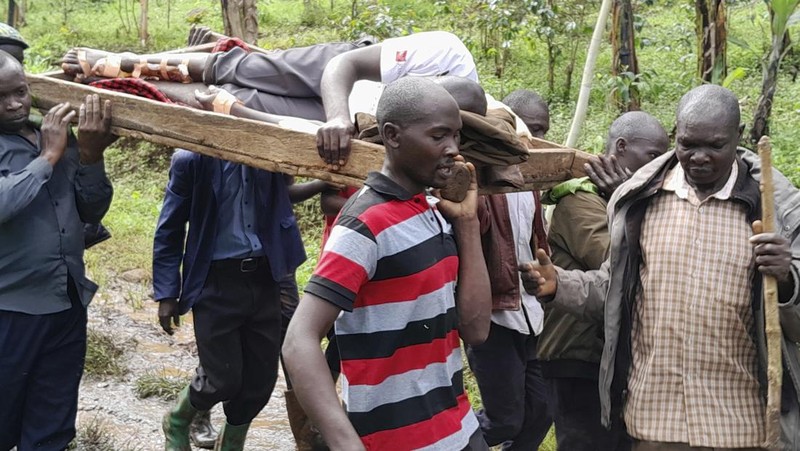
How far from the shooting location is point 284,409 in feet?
18.1

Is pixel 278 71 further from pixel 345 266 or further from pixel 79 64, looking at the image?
pixel 345 266

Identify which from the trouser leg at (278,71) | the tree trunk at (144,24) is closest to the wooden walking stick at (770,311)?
the trouser leg at (278,71)

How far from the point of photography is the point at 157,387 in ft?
17.9

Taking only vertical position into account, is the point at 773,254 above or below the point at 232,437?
above

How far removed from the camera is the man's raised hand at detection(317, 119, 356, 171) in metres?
3.11

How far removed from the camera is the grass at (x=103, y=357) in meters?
5.64

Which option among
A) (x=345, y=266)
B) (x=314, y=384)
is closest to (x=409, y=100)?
(x=345, y=266)

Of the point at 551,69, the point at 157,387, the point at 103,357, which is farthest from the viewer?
the point at 551,69

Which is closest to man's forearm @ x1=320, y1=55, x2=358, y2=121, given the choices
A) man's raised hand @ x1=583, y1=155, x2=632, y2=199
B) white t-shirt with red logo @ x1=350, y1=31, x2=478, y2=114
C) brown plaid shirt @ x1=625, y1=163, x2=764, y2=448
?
white t-shirt with red logo @ x1=350, y1=31, x2=478, y2=114

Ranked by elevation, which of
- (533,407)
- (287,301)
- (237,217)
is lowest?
(533,407)

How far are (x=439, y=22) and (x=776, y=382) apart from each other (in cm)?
966

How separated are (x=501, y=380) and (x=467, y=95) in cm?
133

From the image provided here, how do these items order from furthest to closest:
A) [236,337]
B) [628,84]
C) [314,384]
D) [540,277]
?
1. [628,84]
2. [236,337]
3. [540,277]
4. [314,384]

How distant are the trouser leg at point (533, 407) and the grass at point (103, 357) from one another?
102 inches
